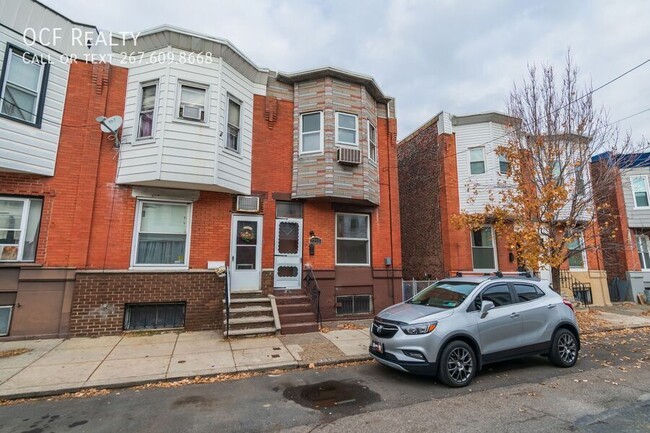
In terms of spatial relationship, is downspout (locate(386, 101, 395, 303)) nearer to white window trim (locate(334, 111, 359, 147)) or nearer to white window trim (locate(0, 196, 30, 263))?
white window trim (locate(334, 111, 359, 147))

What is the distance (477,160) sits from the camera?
46.7ft

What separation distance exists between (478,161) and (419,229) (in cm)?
389

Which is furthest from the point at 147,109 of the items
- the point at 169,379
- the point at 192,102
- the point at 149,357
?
the point at 169,379

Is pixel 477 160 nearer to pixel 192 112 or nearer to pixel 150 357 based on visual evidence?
pixel 192 112

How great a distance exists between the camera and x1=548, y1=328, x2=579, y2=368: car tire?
616 cm

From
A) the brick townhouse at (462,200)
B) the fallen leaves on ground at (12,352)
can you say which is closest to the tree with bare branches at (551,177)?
the brick townhouse at (462,200)

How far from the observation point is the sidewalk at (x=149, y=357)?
17.4 feet

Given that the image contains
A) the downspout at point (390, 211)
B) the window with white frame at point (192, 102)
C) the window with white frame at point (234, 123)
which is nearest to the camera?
the window with white frame at point (192, 102)

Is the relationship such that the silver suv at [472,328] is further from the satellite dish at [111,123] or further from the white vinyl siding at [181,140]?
the satellite dish at [111,123]

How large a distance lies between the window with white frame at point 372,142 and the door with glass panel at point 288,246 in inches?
127

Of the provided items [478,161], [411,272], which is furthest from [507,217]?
[411,272]

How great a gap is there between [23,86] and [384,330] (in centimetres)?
1011

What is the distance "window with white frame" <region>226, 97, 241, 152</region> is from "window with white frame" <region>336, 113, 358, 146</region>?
10.3 ft

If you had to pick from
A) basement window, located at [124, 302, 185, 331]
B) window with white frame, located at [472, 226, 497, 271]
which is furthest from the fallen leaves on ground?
window with white frame, located at [472, 226, 497, 271]
